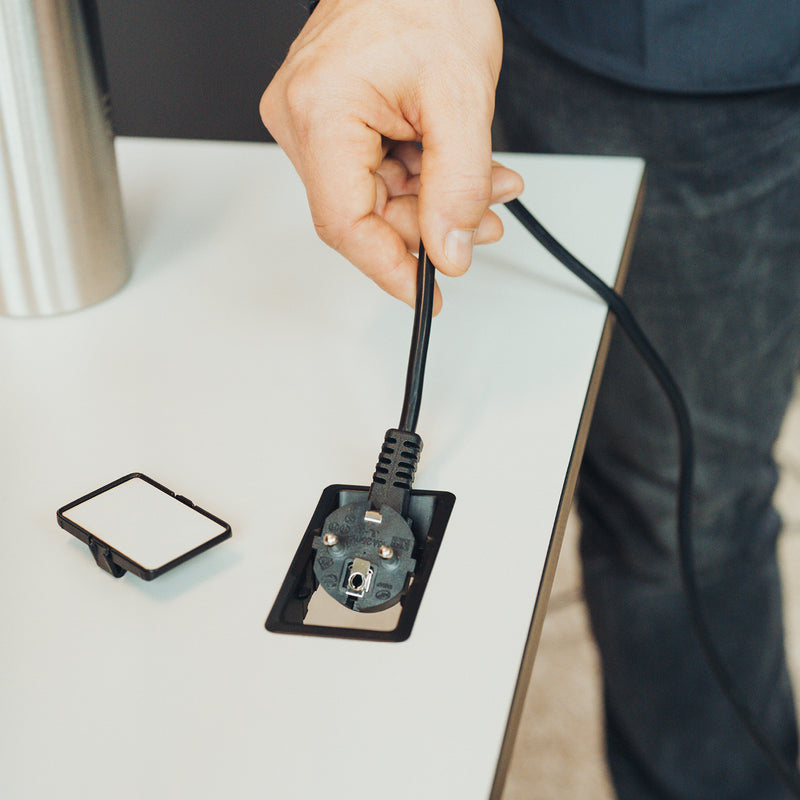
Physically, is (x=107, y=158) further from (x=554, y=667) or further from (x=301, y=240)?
(x=554, y=667)

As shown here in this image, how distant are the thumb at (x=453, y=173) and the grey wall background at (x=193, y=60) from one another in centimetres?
50

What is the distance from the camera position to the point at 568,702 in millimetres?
953

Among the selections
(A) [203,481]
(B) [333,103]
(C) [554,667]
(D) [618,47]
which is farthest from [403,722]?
(C) [554,667]

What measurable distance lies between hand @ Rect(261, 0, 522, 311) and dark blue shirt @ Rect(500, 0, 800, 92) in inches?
11.2

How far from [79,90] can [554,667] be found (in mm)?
787

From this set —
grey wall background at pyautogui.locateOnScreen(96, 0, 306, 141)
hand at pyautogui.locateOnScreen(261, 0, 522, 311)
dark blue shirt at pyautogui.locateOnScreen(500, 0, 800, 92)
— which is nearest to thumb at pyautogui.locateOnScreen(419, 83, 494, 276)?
hand at pyautogui.locateOnScreen(261, 0, 522, 311)

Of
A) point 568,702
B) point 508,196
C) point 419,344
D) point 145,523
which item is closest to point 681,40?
point 508,196

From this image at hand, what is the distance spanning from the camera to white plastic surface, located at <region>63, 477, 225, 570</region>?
0.32 m

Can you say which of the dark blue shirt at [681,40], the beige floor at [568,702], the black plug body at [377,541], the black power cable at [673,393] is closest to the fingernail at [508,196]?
the black power cable at [673,393]

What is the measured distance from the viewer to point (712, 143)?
2.30 ft

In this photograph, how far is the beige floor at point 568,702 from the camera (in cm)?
88

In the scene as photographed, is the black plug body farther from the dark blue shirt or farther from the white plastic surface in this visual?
the dark blue shirt

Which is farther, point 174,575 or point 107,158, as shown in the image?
point 107,158

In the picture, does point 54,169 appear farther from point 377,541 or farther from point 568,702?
point 568,702
